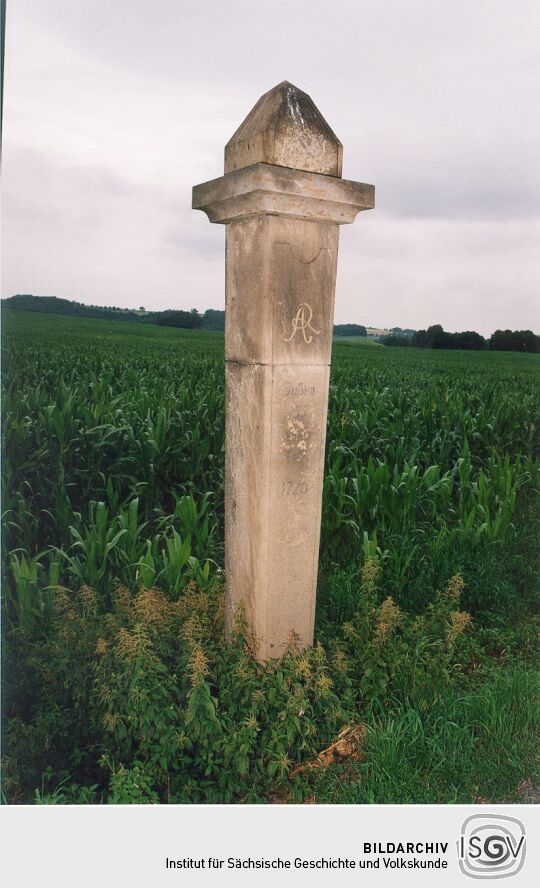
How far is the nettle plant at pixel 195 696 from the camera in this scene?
9.00 feet

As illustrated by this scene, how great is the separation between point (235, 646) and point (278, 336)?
55.1 inches

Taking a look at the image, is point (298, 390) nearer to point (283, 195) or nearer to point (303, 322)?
point (303, 322)

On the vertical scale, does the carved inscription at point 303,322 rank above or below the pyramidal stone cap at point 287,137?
below

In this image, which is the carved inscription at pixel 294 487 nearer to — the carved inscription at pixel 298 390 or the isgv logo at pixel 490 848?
the carved inscription at pixel 298 390

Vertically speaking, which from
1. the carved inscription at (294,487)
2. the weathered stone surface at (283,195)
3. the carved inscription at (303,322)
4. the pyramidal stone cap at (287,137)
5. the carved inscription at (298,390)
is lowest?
the carved inscription at (294,487)

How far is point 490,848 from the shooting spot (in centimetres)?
247

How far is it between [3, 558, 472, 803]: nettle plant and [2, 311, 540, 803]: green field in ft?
A: 0.04

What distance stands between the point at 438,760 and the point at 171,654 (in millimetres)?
1244

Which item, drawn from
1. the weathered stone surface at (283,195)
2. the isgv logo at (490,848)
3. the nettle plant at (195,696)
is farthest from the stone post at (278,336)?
the isgv logo at (490,848)

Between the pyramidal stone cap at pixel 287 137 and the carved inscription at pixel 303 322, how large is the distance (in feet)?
1.80

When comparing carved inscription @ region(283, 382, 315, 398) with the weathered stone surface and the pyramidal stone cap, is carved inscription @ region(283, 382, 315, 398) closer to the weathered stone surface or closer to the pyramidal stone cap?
the weathered stone surface

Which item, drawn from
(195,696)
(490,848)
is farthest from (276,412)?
(490,848)

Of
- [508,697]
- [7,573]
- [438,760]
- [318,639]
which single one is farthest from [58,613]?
[508,697]

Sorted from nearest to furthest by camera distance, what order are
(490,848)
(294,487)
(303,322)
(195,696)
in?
(490,848)
(195,696)
(303,322)
(294,487)
